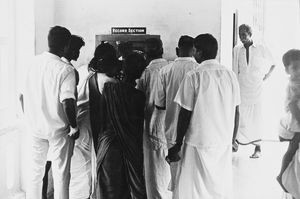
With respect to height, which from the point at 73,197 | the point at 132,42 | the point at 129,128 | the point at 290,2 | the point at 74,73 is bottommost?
the point at 73,197

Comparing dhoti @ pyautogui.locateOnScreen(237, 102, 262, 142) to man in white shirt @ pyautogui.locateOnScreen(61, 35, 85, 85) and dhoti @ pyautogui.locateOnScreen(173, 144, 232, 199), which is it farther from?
man in white shirt @ pyautogui.locateOnScreen(61, 35, 85, 85)

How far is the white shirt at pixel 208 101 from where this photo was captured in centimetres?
218

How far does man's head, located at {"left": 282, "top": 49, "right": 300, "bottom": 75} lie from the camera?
7.46 ft

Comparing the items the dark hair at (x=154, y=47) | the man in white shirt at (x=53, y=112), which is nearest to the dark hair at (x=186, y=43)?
the dark hair at (x=154, y=47)

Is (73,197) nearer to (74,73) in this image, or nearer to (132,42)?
(74,73)

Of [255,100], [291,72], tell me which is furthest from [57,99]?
[291,72]

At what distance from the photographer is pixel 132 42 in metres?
2.56

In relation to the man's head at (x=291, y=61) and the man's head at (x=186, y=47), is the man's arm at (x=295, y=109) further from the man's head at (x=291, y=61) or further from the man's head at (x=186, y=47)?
the man's head at (x=186, y=47)

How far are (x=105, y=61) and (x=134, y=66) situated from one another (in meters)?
0.20

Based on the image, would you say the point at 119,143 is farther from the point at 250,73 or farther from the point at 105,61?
the point at 250,73

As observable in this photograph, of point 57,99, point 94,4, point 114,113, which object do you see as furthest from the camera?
point 94,4

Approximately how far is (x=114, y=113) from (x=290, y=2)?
1.10m

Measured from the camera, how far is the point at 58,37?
2424 mm

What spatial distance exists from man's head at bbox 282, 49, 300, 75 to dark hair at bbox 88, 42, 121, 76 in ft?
2.93
